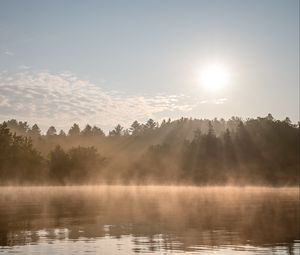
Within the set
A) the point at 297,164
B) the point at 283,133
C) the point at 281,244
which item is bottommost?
the point at 281,244

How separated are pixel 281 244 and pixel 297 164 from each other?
455 ft

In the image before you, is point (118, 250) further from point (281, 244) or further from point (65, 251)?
point (281, 244)

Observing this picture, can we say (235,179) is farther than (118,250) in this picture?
Yes

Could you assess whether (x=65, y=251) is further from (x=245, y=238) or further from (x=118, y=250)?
(x=245, y=238)

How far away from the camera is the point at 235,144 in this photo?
630 feet

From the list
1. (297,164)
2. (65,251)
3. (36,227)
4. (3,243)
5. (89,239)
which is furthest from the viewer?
(297,164)

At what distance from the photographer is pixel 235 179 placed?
185 meters

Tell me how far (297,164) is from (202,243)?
460ft

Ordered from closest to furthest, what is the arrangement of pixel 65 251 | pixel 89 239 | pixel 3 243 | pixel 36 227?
pixel 65 251, pixel 3 243, pixel 89 239, pixel 36 227

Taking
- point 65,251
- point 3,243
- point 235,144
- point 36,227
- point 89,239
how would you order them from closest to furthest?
point 65,251
point 3,243
point 89,239
point 36,227
point 235,144

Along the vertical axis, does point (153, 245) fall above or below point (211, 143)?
below

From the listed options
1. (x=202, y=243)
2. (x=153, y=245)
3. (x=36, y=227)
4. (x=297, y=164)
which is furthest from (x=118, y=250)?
Answer: (x=297, y=164)

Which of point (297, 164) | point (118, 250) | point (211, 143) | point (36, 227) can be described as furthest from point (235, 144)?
point (118, 250)

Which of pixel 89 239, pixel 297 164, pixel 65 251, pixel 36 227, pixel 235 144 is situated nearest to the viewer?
pixel 65 251
